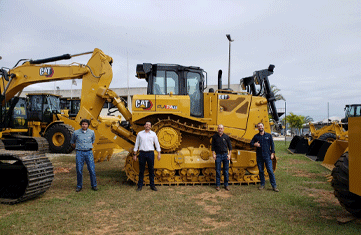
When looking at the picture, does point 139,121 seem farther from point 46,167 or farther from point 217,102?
point 46,167

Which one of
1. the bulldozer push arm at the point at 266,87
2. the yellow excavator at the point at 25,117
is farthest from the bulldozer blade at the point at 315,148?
the yellow excavator at the point at 25,117

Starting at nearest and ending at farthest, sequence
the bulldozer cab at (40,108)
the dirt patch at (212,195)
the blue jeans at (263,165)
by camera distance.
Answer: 1. the dirt patch at (212,195)
2. the blue jeans at (263,165)
3. the bulldozer cab at (40,108)

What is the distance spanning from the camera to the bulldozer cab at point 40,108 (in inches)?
599

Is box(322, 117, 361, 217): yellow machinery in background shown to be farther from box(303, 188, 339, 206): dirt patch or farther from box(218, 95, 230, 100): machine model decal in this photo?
box(218, 95, 230, 100): machine model decal

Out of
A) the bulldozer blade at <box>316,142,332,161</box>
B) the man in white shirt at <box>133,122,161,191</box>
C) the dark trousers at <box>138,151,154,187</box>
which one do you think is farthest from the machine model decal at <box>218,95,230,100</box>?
the bulldozer blade at <box>316,142,332,161</box>

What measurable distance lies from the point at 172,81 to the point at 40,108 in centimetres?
1049

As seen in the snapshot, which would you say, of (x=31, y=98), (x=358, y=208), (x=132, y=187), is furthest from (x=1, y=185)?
(x=31, y=98)

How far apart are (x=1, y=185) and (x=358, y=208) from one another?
7209mm

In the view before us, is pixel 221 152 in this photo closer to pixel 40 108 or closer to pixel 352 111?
pixel 40 108

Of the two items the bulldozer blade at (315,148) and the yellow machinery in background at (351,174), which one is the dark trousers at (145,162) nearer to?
the yellow machinery in background at (351,174)

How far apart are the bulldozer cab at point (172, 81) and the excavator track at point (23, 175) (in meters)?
3.39

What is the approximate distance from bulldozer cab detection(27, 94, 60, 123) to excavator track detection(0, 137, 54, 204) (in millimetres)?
9652

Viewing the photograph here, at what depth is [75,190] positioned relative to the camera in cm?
675

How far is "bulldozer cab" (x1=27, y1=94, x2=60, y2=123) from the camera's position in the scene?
15.2 metres
